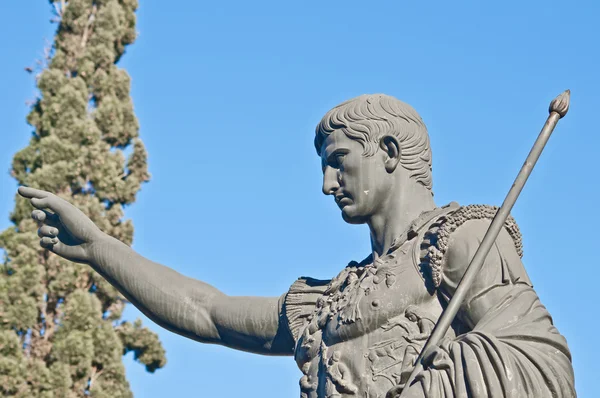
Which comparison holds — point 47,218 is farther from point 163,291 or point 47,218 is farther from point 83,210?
point 83,210

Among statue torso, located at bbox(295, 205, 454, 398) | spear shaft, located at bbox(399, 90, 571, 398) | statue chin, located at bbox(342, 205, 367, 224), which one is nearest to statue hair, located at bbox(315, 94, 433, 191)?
statue chin, located at bbox(342, 205, 367, 224)

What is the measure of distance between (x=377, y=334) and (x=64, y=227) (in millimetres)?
2479

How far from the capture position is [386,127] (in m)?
7.86

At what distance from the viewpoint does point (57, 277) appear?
79.9ft

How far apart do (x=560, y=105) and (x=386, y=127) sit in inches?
48.5

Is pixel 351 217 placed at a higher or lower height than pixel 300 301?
higher

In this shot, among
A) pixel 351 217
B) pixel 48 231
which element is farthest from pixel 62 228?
pixel 351 217

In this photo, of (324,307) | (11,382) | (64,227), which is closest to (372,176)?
(324,307)

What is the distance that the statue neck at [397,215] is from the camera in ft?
25.6

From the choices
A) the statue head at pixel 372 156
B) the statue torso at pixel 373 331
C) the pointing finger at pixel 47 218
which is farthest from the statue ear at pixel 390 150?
the pointing finger at pixel 47 218

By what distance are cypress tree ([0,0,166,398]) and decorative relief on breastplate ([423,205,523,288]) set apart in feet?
54.7

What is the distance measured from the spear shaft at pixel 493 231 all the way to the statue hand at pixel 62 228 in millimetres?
2800

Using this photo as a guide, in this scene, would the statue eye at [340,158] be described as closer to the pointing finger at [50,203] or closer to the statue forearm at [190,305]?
A: the statue forearm at [190,305]

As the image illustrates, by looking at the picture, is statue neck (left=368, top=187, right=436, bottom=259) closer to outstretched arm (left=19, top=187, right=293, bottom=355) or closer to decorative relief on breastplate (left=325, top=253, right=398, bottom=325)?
decorative relief on breastplate (left=325, top=253, right=398, bottom=325)
